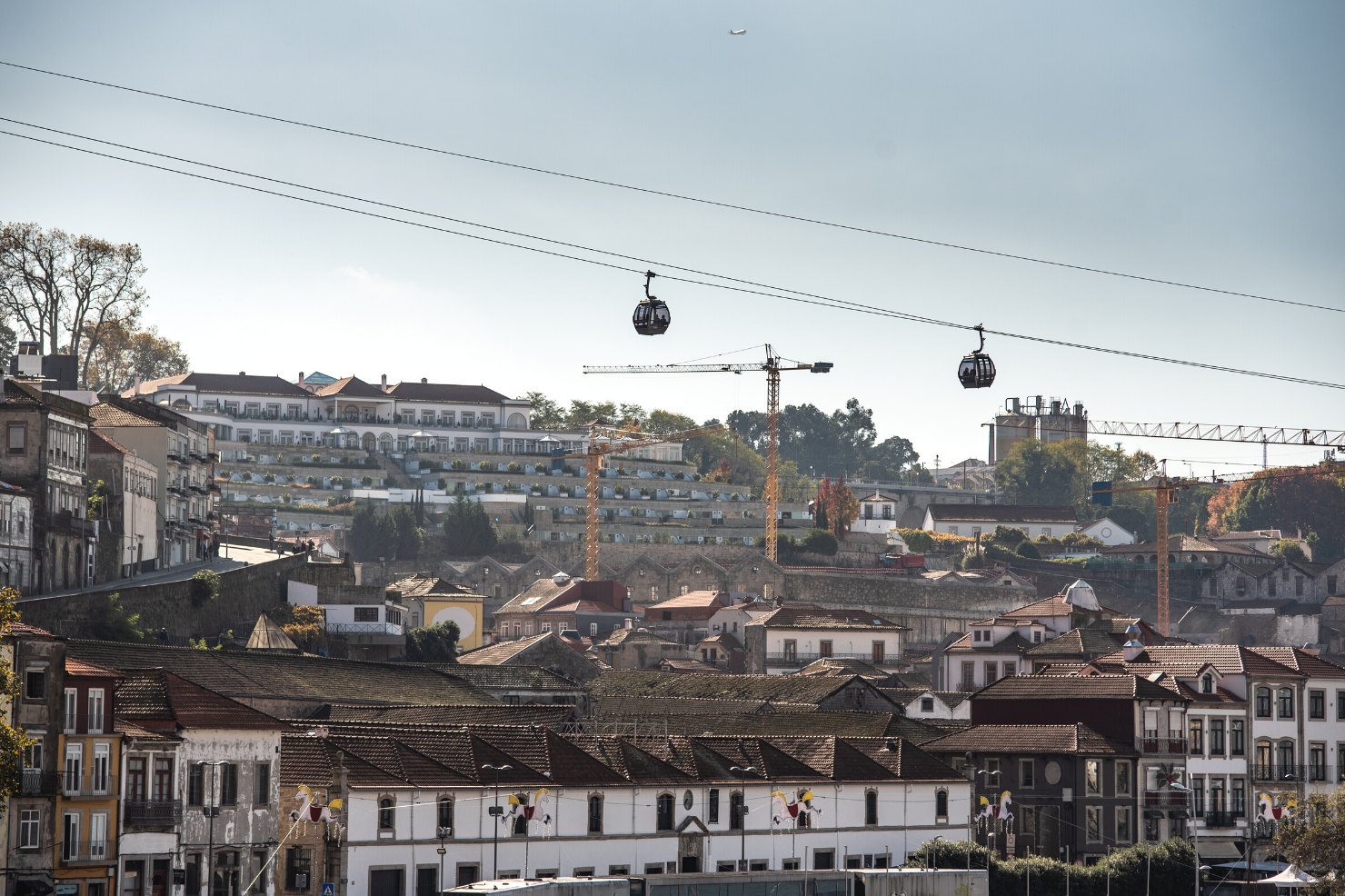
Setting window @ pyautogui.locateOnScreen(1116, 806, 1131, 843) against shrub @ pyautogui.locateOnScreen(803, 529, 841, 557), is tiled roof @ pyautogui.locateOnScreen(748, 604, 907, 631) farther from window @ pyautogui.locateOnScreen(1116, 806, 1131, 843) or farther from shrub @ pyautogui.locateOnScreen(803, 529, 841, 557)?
shrub @ pyautogui.locateOnScreen(803, 529, 841, 557)

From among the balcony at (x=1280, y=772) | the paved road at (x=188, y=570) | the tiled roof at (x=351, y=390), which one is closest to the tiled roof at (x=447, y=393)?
the tiled roof at (x=351, y=390)

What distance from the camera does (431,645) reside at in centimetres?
9294

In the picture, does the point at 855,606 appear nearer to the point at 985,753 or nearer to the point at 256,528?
the point at 256,528

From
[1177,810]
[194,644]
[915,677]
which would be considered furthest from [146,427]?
[1177,810]

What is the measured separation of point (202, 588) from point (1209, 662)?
37.2m

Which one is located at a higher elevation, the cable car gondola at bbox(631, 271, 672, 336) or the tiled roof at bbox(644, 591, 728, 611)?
the cable car gondola at bbox(631, 271, 672, 336)

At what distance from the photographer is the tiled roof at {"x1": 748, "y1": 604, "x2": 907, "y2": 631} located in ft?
330

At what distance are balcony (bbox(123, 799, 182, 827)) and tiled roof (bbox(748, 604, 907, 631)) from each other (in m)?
56.2

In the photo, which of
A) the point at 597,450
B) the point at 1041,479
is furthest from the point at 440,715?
the point at 1041,479

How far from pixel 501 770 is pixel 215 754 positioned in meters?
8.22

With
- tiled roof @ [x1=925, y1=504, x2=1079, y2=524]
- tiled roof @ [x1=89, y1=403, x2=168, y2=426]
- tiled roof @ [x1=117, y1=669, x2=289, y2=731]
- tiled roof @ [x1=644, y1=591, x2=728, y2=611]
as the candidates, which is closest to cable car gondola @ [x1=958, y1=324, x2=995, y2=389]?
tiled roof @ [x1=117, y1=669, x2=289, y2=731]

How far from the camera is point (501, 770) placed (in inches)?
2047

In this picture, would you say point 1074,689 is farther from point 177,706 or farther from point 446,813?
point 177,706

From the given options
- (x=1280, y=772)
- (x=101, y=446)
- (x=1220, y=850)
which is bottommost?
(x=1220, y=850)
